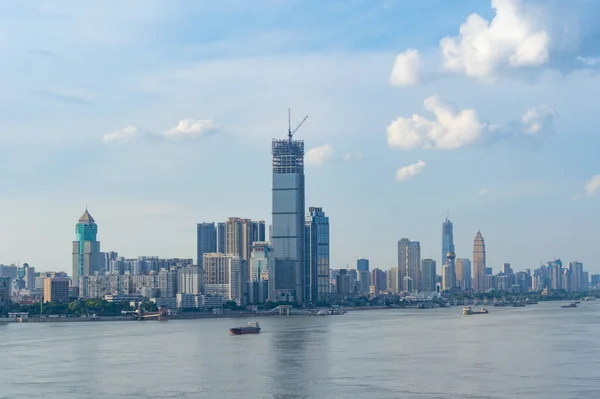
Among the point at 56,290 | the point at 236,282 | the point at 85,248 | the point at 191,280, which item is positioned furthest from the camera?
the point at 85,248

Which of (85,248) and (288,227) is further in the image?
(85,248)

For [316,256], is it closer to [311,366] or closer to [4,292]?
[4,292]

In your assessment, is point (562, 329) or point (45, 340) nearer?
point (45, 340)

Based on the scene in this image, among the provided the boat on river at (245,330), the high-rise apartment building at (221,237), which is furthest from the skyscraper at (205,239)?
the boat on river at (245,330)

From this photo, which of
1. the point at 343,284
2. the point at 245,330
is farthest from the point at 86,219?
the point at 245,330

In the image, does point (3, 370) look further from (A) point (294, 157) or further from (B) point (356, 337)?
(A) point (294, 157)

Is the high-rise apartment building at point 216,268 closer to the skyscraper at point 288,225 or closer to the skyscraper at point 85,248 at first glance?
the skyscraper at point 288,225

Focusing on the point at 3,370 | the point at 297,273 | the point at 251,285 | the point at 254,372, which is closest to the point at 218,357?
the point at 254,372
